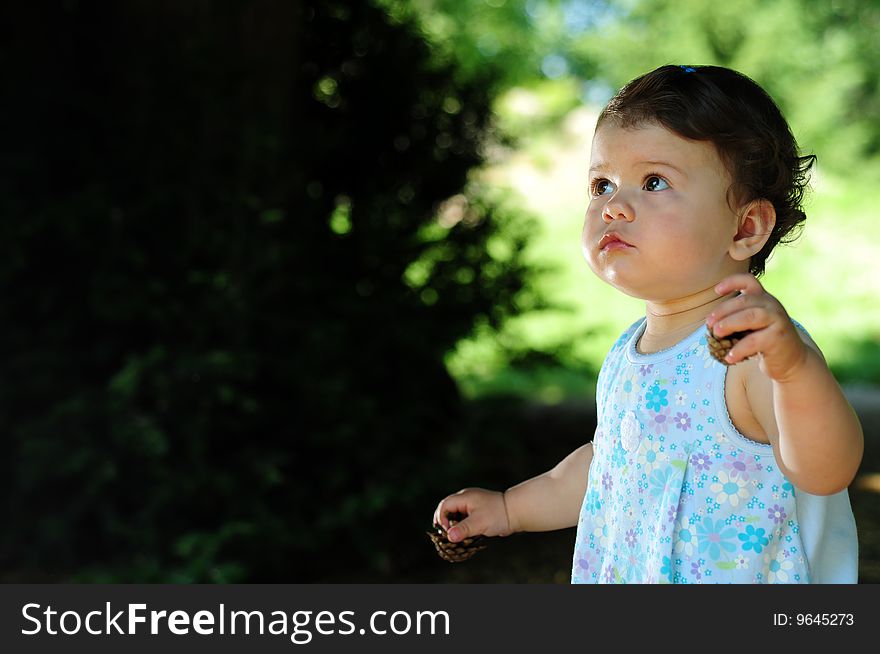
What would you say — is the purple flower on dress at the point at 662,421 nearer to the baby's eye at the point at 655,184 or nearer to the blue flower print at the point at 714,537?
the blue flower print at the point at 714,537

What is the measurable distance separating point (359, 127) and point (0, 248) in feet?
5.53

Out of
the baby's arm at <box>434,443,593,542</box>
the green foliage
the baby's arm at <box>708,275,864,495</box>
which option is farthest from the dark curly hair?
the green foliage

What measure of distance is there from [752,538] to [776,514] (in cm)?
5

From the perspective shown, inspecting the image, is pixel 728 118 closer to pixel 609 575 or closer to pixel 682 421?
pixel 682 421

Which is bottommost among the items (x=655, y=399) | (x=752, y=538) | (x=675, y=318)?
(x=752, y=538)

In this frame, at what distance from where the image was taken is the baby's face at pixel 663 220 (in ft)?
5.01

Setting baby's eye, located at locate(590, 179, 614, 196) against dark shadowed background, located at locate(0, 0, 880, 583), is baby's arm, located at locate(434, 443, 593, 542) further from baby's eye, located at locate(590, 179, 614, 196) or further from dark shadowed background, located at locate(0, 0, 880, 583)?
dark shadowed background, located at locate(0, 0, 880, 583)

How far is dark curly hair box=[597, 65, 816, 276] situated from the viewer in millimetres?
1554

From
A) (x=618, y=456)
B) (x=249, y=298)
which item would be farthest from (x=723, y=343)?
(x=249, y=298)

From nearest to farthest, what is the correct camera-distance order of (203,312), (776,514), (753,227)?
(776,514) < (753,227) < (203,312)

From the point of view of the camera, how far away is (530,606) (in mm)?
1824

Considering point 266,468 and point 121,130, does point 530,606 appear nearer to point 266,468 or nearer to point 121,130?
point 266,468

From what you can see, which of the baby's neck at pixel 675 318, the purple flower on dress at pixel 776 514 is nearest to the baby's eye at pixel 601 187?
the baby's neck at pixel 675 318

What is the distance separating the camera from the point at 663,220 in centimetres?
152
